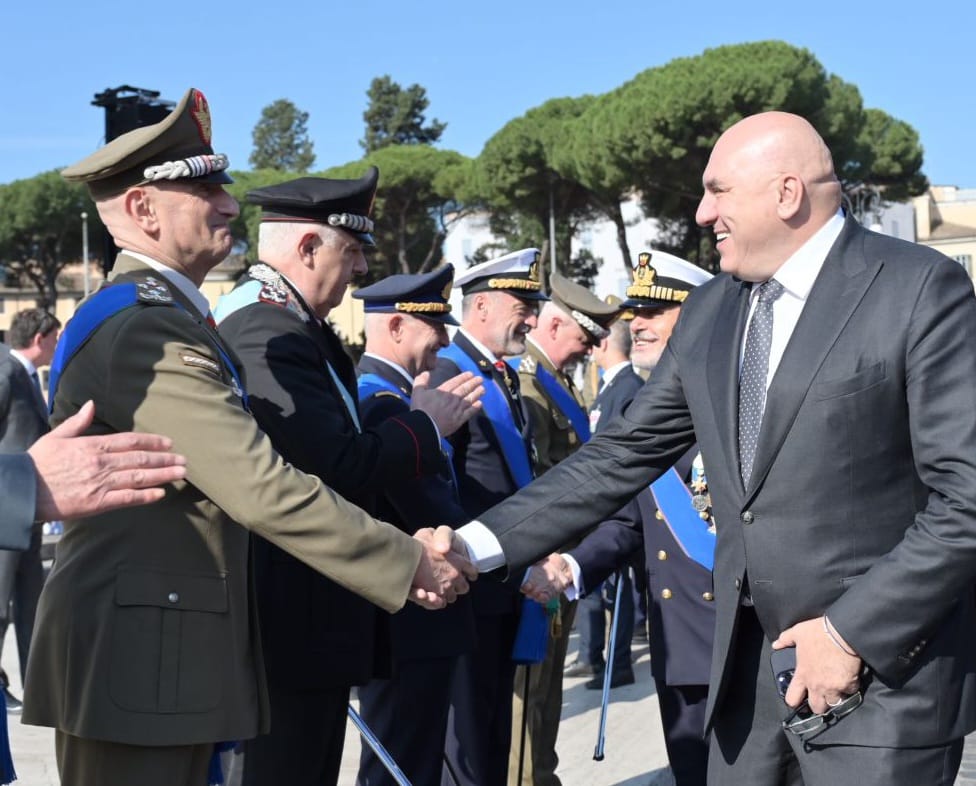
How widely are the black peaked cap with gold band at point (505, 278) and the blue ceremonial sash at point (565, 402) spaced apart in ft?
2.19

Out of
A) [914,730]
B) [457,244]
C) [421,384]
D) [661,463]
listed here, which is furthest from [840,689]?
[457,244]

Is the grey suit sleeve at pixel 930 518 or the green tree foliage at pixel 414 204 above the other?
the green tree foliage at pixel 414 204

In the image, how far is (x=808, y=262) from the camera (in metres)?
2.87

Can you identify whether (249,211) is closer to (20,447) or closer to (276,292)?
(20,447)

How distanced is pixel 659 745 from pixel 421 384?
2658 millimetres

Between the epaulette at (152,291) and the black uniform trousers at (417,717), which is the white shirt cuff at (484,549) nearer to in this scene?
the epaulette at (152,291)

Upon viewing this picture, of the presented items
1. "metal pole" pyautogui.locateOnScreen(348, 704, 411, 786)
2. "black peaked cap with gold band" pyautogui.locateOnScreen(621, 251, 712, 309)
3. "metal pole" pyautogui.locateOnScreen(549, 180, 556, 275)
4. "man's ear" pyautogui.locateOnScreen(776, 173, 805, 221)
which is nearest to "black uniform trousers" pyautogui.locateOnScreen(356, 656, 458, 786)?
"metal pole" pyautogui.locateOnScreen(348, 704, 411, 786)

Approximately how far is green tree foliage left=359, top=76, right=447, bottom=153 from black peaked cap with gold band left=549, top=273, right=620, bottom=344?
78287mm

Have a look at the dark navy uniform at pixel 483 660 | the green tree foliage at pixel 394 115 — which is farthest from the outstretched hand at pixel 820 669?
the green tree foliage at pixel 394 115

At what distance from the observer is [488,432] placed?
17.1ft

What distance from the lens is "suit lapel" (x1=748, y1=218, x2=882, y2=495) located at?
2.71 metres

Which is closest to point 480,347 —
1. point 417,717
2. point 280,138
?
point 417,717

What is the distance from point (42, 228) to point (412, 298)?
63431 mm

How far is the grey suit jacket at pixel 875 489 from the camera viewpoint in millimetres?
2545
